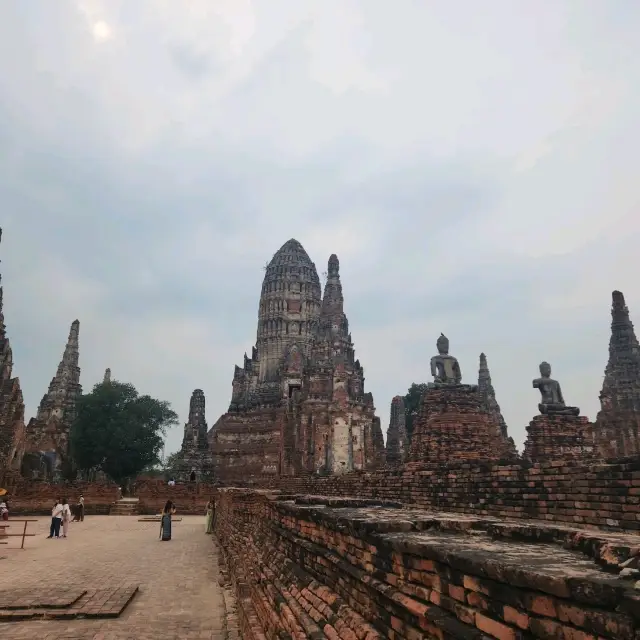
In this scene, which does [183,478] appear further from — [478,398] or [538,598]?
[538,598]

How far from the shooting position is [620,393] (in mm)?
23234

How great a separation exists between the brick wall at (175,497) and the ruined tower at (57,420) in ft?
54.0

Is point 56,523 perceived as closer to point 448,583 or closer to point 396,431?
point 448,583

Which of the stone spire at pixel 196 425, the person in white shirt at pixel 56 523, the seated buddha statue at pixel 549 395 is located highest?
the stone spire at pixel 196 425

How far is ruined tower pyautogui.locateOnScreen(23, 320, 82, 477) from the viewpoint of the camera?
139ft

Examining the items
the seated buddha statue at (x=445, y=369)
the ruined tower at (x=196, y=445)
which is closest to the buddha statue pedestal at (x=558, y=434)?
the seated buddha statue at (x=445, y=369)

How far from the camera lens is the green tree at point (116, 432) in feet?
136

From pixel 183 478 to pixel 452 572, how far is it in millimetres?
41372

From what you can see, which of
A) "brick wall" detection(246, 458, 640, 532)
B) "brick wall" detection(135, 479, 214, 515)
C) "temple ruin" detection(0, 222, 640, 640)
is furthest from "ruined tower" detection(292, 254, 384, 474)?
"brick wall" detection(246, 458, 640, 532)

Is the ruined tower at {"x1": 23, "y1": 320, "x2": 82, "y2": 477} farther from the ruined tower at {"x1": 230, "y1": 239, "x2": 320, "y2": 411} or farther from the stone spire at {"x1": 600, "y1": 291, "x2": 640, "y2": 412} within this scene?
the stone spire at {"x1": 600, "y1": 291, "x2": 640, "y2": 412}

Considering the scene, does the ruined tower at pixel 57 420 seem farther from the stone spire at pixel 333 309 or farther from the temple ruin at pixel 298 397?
the stone spire at pixel 333 309

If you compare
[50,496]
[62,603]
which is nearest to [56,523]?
[62,603]

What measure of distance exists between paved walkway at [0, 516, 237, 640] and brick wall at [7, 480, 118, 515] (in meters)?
10.4

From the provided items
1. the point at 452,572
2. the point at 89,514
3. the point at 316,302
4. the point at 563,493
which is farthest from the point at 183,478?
the point at 452,572
